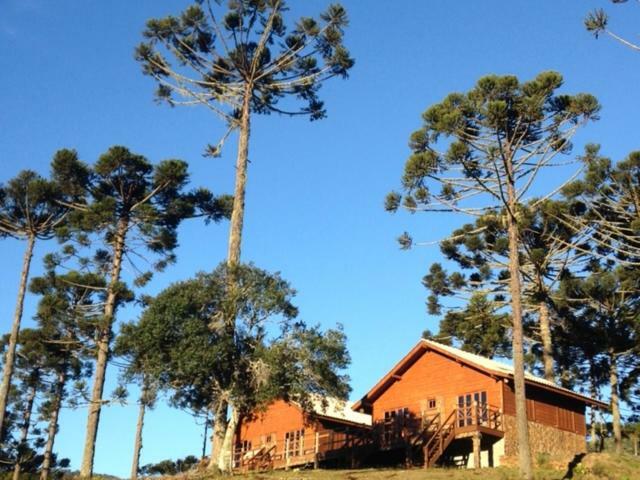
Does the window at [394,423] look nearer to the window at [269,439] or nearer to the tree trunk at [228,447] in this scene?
the window at [269,439]

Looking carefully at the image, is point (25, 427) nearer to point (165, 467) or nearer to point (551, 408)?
point (165, 467)

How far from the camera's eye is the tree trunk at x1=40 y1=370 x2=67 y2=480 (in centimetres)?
4449

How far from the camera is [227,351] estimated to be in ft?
94.2

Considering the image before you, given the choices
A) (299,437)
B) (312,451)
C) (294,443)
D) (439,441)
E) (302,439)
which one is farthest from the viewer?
(299,437)

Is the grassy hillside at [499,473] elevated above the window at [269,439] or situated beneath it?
situated beneath

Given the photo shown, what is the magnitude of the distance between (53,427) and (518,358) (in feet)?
96.3

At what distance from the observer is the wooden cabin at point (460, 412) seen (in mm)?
33406

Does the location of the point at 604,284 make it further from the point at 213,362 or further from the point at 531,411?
the point at 213,362

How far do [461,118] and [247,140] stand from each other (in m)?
10.6

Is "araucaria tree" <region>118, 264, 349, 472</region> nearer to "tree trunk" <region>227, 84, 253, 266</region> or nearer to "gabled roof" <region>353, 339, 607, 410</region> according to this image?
"tree trunk" <region>227, 84, 253, 266</region>

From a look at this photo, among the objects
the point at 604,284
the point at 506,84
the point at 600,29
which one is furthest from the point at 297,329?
the point at 604,284

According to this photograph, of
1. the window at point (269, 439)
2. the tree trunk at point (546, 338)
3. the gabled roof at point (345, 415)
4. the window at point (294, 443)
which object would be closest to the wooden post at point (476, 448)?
the gabled roof at point (345, 415)

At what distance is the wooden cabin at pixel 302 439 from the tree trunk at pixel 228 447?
15.2 ft

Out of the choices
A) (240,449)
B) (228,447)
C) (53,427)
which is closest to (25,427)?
(53,427)
